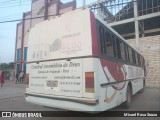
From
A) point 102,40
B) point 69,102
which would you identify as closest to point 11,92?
point 69,102

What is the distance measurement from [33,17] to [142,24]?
15626 millimetres

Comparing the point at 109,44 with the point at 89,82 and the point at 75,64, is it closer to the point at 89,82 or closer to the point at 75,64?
the point at 75,64

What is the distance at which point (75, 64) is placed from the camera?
18.6ft

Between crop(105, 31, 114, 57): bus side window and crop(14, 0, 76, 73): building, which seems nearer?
crop(105, 31, 114, 57): bus side window

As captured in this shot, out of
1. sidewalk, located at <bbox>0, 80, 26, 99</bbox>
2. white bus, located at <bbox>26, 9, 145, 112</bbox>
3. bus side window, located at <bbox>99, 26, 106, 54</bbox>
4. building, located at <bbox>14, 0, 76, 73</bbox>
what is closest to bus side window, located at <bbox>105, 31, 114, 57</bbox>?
white bus, located at <bbox>26, 9, 145, 112</bbox>

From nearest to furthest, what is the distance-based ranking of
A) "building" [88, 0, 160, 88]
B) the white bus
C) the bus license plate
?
the white bus → the bus license plate → "building" [88, 0, 160, 88]

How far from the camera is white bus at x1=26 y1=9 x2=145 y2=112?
5.40 meters

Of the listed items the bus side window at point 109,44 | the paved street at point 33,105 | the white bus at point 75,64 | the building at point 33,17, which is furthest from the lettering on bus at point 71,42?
the building at point 33,17

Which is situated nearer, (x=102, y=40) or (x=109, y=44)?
(x=102, y=40)

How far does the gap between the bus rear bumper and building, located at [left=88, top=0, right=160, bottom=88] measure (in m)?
9.06

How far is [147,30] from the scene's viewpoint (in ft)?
89.5

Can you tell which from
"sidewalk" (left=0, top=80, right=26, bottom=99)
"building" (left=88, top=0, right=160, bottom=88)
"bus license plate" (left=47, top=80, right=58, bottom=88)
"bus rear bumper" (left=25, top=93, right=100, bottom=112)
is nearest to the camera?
"bus rear bumper" (left=25, top=93, right=100, bottom=112)

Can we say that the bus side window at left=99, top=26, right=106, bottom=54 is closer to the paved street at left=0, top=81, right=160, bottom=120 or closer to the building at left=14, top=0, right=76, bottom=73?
the paved street at left=0, top=81, right=160, bottom=120

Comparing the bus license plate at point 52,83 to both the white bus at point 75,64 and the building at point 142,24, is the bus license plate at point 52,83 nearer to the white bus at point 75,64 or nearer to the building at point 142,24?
the white bus at point 75,64
